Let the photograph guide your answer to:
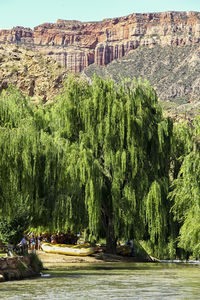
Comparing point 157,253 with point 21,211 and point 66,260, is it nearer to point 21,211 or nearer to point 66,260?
point 66,260

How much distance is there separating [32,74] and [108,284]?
33.5 metres

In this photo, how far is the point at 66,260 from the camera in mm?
30156

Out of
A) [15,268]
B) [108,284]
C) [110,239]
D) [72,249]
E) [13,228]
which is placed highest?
[13,228]

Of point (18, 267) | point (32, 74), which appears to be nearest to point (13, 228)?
point (18, 267)

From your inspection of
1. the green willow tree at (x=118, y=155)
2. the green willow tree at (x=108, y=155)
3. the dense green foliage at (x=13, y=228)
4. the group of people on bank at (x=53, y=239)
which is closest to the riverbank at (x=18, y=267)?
the dense green foliage at (x=13, y=228)

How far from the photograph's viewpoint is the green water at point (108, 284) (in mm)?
16656

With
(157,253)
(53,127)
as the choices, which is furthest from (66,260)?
(53,127)

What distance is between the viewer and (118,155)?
29562 millimetres

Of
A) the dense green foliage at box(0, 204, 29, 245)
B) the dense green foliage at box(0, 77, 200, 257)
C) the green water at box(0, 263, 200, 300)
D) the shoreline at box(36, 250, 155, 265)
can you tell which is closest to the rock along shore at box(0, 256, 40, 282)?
the green water at box(0, 263, 200, 300)

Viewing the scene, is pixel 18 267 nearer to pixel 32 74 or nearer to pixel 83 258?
pixel 83 258

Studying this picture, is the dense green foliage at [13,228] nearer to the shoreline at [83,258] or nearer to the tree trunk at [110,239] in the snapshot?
the shoreline at [83,258]

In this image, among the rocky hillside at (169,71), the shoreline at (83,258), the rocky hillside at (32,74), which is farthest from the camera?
the rocky hillside at (169,71)

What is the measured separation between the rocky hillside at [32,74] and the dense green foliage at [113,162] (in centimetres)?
1563

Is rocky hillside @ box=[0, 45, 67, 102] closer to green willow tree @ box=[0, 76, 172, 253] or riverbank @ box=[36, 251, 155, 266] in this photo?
green willow tree @ box=[0, 76, 172, 253]
